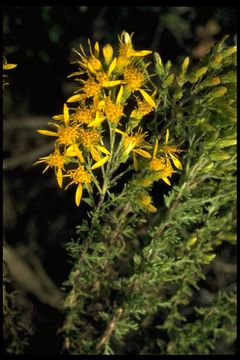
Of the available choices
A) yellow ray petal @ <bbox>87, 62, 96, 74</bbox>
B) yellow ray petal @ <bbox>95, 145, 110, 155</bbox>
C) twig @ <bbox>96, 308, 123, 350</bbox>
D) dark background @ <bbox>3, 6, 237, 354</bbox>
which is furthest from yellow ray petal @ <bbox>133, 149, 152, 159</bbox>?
dark background @ <bbox>3, 6, 237, 354</bbox>

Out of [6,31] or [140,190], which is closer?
[140,190]

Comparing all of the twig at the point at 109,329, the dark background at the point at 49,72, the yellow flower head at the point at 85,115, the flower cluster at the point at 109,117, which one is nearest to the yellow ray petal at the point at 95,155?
the flower cluster at the point at 109,117

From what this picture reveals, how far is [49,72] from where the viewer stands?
12.1ft

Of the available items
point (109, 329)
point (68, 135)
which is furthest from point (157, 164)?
point (109, 329)

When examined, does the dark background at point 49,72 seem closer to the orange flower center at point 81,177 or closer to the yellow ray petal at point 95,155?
the orange flower center at point 81,177

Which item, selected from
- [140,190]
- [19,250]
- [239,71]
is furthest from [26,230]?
[239,71]

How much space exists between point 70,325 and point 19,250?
4.06ft

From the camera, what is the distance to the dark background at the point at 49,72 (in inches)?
131

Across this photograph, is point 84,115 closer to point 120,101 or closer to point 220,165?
point 120,101

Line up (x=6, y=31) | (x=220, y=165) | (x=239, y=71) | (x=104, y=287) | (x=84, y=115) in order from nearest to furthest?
(x=84, y=115) < (x=239, y=71) < (x=220, y=165) < (x=104, y=287) < (x=6, y=31)

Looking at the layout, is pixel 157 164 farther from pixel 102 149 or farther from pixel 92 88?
pixel 92 88

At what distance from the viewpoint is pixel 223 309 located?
2283mm

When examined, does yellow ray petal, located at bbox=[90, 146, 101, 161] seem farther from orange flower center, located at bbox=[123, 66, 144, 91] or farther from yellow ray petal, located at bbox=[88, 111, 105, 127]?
orange flower center, located at bbox=[123, 66, 144, 91]

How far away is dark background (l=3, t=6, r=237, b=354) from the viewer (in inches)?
131
